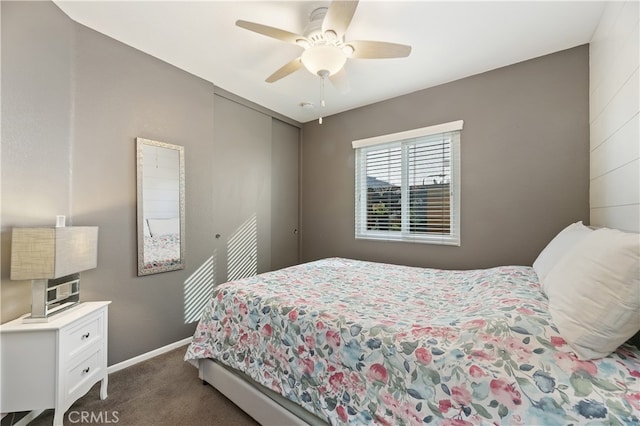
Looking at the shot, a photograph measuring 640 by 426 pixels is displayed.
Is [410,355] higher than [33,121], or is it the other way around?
[33,121]

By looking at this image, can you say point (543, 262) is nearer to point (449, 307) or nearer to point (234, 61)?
point (449, 307)

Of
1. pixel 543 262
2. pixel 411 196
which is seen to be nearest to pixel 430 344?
pixel 543 262

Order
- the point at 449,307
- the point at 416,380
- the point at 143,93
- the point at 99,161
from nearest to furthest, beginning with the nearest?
1. the point at 416,380
2. the point at 449,307
3. the point at 99,161
4. the point at 143,93

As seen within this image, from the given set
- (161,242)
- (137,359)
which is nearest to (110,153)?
(161,242)

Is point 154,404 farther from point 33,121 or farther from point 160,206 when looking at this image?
point 33,121

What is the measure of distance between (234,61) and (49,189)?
1.73 m

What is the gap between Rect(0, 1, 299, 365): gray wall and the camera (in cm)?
161

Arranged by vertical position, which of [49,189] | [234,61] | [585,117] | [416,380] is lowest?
[416,380]

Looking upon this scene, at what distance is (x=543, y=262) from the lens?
1.63 m

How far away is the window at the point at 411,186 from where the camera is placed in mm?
2795

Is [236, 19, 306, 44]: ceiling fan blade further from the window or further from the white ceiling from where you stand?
the window

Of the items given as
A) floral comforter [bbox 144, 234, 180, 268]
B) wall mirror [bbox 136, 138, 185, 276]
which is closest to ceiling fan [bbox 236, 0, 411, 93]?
wall mirror [bbox 136, 138, 185, 276]

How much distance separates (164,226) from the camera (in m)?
2.45

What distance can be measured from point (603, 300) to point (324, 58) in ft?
5.97
